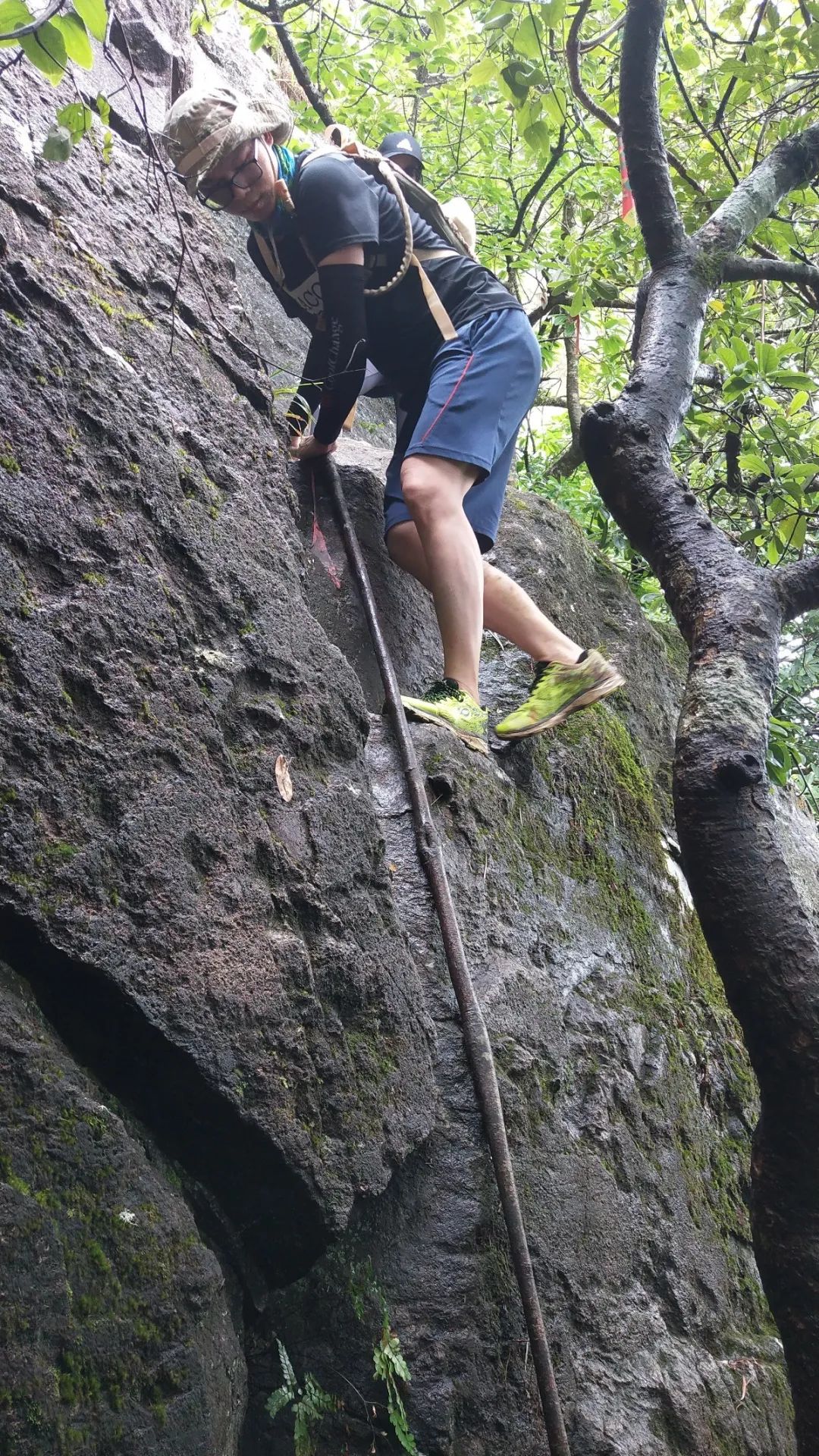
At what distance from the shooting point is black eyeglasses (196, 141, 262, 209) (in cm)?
301

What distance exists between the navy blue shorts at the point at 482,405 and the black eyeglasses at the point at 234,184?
724mm

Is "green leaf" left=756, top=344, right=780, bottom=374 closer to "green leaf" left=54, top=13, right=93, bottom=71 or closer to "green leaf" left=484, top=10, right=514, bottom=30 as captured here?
"green leaf" left=484, top=10, right=514, bottom=30

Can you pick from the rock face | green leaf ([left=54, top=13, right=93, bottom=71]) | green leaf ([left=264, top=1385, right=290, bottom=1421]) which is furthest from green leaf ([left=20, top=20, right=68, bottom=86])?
green leaf ([left=264, top=1385, right=290, bottom=1421])

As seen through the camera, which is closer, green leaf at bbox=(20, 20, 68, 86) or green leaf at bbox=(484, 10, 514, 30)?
green leaf at bbox=(20, 20, 68, 86)

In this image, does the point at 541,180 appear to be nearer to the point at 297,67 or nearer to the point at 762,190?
the point at 297,67

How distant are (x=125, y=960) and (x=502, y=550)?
2909mm

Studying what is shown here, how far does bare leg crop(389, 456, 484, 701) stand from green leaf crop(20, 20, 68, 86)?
1.66 m

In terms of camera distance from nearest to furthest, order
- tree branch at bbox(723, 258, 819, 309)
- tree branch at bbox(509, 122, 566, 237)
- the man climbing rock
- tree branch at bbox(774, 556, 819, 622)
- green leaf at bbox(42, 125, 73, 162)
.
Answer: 1. green leaf at bbox(42, 125, 73, 162)
2. tree branch at bbox(774, 556, 819, 622)
3. the man climbing rock
4. tree branch at bbox(723, 258, 819, 309)
5. tree branch at bbox(509, 122, 566, 237)

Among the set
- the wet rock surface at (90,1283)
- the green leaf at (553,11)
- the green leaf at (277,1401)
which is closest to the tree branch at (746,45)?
the green leaf at (553,11)

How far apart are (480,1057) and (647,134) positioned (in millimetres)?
2614

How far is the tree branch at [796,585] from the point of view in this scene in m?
2.60

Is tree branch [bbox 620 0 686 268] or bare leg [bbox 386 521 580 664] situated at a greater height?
tree branch [bbox 620 0 686 268]

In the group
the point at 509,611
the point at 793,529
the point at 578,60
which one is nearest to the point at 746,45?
the point at 578,60

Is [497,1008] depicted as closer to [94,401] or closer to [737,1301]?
[737,1301]
